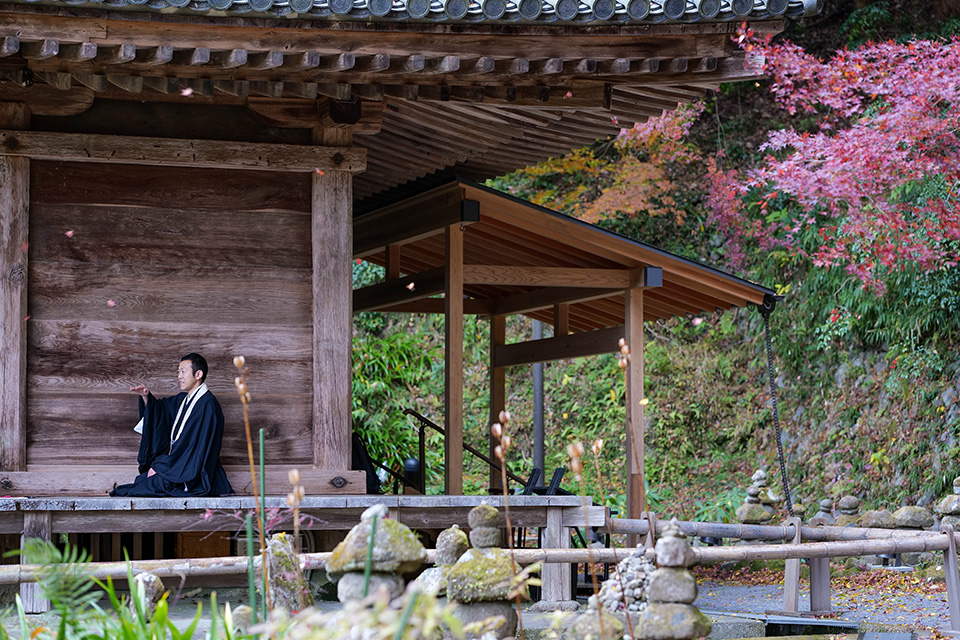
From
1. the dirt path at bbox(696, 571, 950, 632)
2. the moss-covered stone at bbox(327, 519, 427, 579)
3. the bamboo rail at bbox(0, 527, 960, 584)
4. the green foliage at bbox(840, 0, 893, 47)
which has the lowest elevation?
the dirt path at bbox(696, 571, 950, 632)

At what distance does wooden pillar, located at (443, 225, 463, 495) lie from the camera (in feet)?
26.1

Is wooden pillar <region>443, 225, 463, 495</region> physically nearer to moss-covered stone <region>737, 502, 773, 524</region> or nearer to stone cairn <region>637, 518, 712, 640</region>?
moss-covered stone <region>737, 502, 773, 524</region>

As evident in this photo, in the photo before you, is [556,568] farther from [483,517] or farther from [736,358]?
[736,358]

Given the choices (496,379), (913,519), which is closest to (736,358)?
(496,379)

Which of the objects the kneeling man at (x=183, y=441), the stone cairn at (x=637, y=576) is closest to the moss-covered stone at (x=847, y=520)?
the stone cairn at (x=637, y=576)

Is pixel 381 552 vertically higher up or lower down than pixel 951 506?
higher up

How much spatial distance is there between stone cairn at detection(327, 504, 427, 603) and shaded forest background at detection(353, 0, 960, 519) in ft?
29.5

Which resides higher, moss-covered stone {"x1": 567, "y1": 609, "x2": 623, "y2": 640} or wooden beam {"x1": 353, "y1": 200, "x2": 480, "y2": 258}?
wooden beam {"x1": 353, "y1": 200, "x2": 480, "y2": 258}

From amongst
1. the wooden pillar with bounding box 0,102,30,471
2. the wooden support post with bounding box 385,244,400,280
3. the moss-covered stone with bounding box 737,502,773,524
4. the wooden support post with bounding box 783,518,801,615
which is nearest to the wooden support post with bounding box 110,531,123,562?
the wooden pillar with bounding box 0,102,30,471

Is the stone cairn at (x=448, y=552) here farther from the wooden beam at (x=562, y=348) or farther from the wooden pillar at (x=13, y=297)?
the wooden beam at (x=562, y=348)

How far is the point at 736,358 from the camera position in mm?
15727

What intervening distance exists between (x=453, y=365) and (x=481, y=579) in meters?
4.66

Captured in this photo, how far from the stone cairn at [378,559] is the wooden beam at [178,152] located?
3.76 metres

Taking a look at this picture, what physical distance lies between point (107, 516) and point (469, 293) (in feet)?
20.6
